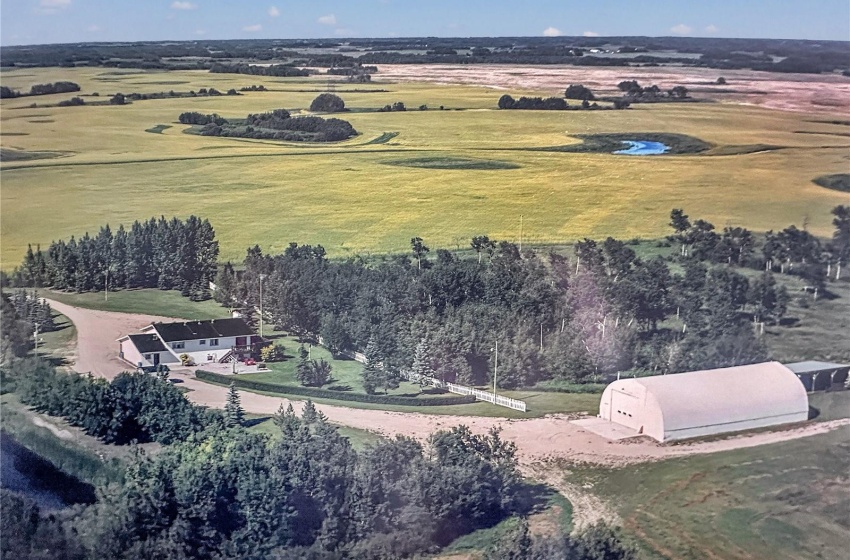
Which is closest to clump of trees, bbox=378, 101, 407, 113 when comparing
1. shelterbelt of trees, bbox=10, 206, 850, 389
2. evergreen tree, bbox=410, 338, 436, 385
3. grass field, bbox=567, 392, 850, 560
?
shelterbelt of trees, bbox=10, 206, 850, 389

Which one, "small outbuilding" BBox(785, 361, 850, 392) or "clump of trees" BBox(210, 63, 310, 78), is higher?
"clump of trees" BBox(210, 63, 310, 78)

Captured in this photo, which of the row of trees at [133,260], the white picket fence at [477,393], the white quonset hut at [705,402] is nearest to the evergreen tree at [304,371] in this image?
the white picket fence at [477,393]

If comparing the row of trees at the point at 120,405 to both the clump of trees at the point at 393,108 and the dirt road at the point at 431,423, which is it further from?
the clump of trees at the point at 393,108

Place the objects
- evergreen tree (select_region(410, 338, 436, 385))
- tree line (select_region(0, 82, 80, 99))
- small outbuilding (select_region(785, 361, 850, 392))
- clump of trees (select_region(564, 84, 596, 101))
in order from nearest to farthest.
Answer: evergreen tree (select_region(410, 338, 436, 385))
small outbuilding (select_region(785, 361, 850, 392))
tree line (select_region(0, 82, 80, 99))
clump of trees (select_region(564, 84, 596, 101))

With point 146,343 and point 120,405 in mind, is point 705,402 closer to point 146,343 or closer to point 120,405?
point 146,343

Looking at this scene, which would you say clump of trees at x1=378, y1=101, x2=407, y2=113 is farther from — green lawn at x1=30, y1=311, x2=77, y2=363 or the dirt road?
green lawn at x1=30, y1=311, x2=77, y2=363

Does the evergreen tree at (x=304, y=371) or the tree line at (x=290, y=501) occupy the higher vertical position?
the evergreen tree at (x=304, y=371)

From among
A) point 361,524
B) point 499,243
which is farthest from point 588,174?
point 361,524

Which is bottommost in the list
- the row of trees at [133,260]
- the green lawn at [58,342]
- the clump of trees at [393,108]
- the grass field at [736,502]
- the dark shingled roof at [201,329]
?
the grass field at [736,502]
